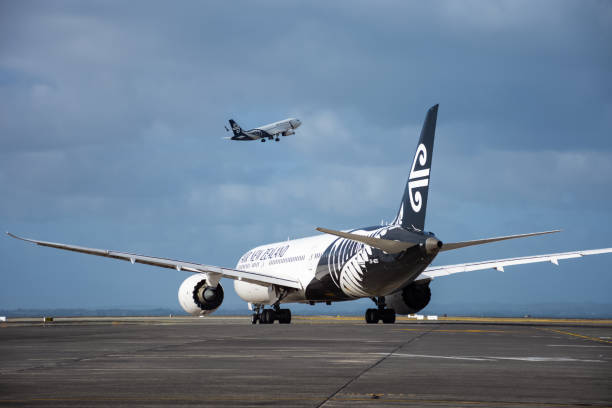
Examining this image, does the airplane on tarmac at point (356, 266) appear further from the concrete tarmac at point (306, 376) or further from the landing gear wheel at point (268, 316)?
the concrete tarmac at point (306, 376)

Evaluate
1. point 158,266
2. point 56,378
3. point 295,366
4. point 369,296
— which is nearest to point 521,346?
point 295,366

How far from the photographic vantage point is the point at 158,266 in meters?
36.4

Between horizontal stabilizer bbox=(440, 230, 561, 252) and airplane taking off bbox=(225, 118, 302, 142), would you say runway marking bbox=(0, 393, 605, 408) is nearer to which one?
horizontal stabilizer bbox=(440, 230, 561, 252)

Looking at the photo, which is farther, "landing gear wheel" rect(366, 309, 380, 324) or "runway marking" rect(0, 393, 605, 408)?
"landing gear wheel" rect(366, 309, 380, 324)

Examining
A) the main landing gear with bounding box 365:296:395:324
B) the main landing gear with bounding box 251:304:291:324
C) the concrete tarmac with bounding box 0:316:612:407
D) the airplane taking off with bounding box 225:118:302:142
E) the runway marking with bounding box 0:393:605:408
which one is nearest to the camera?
the runway marking with bounding box 0:393:605:408

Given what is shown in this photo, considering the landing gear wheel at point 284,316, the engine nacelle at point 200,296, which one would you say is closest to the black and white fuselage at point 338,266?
the landing gear wheel at point 284,316

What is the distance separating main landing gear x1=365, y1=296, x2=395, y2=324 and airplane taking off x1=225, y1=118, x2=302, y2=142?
59.0 meters

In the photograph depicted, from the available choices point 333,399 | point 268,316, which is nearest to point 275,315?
point 268,316

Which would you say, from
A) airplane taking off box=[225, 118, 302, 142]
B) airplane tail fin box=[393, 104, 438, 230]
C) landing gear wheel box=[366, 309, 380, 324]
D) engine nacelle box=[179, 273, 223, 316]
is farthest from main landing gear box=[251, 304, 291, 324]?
airplane taking off box=[225, 118, 302, 142]

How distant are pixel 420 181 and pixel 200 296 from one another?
1313cm

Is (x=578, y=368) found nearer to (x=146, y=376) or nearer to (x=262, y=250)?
(x=146, y=376)

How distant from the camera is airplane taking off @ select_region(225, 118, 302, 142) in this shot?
95.8m

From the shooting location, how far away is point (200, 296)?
37.7 m

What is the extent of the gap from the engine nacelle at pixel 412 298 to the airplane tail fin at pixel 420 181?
6486 millimetres
